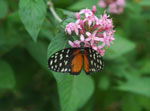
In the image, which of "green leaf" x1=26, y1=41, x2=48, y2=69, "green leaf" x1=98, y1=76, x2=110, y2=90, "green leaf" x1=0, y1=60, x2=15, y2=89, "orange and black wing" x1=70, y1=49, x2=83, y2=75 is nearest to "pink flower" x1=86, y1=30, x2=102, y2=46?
"orange and black wing" x1=70, y1=49, x2=83, y2=75

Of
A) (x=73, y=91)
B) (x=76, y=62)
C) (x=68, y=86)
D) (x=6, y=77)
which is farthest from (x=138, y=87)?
(x=6, y=77)

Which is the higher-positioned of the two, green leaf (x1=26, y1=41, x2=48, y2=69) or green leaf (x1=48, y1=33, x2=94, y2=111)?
green leaf (x1=26, y1=41, x2=48, y2=69)

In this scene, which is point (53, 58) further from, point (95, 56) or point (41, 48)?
point (41, 48)

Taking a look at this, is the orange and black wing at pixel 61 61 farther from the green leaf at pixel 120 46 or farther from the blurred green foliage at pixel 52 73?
the green leaf at pixel 120 46

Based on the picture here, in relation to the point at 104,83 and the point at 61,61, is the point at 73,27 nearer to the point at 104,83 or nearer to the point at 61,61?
the point at 61,61

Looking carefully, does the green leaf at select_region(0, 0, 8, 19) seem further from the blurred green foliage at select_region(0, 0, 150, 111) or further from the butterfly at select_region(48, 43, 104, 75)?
the butterfly at select_region(48, 43, 104, 75)

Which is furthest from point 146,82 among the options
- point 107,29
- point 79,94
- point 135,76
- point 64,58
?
point 64,58
